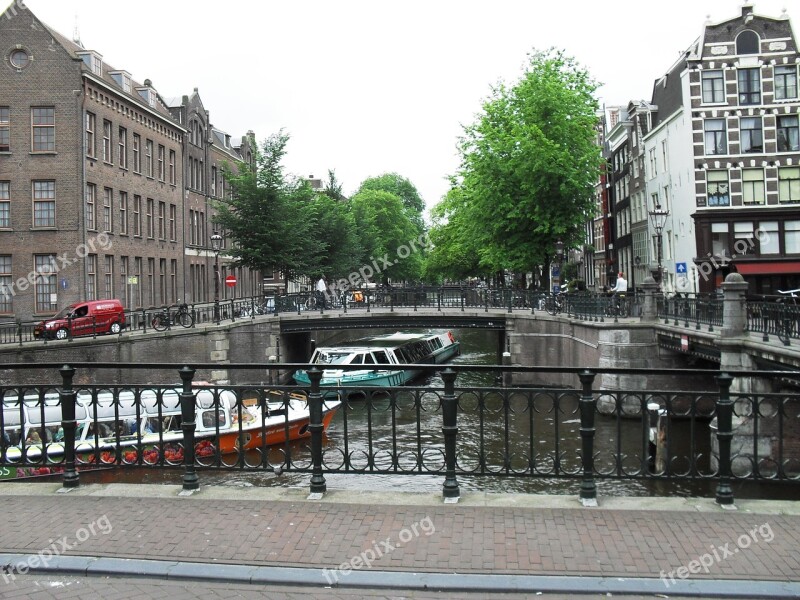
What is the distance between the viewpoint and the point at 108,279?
3703 cm

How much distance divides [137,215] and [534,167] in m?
21.3

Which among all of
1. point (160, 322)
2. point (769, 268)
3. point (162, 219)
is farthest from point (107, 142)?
point (769, 268)

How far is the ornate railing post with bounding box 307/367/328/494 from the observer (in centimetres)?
654

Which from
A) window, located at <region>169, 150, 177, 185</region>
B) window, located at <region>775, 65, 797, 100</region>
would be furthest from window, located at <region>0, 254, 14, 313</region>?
window, located at <region>775, 65, 797, 100</region>

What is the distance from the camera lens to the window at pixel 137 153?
4074cm

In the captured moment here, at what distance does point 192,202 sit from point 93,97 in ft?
46.2

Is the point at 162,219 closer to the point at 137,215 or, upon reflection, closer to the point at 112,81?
the point at 137,215

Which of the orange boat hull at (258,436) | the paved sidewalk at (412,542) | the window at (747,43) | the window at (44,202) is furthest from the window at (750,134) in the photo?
the paved sidewalk at (412,542)

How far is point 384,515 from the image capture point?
6.02 meters

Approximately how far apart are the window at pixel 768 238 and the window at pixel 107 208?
105ft

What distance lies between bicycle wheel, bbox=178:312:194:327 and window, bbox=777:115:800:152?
2893cm

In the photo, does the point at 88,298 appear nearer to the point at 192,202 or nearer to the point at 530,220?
the point at 192,202

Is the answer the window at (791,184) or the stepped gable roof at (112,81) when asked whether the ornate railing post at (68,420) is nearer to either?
the stepped gable roof at (112,81)

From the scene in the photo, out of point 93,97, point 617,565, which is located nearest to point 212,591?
point 617,565
